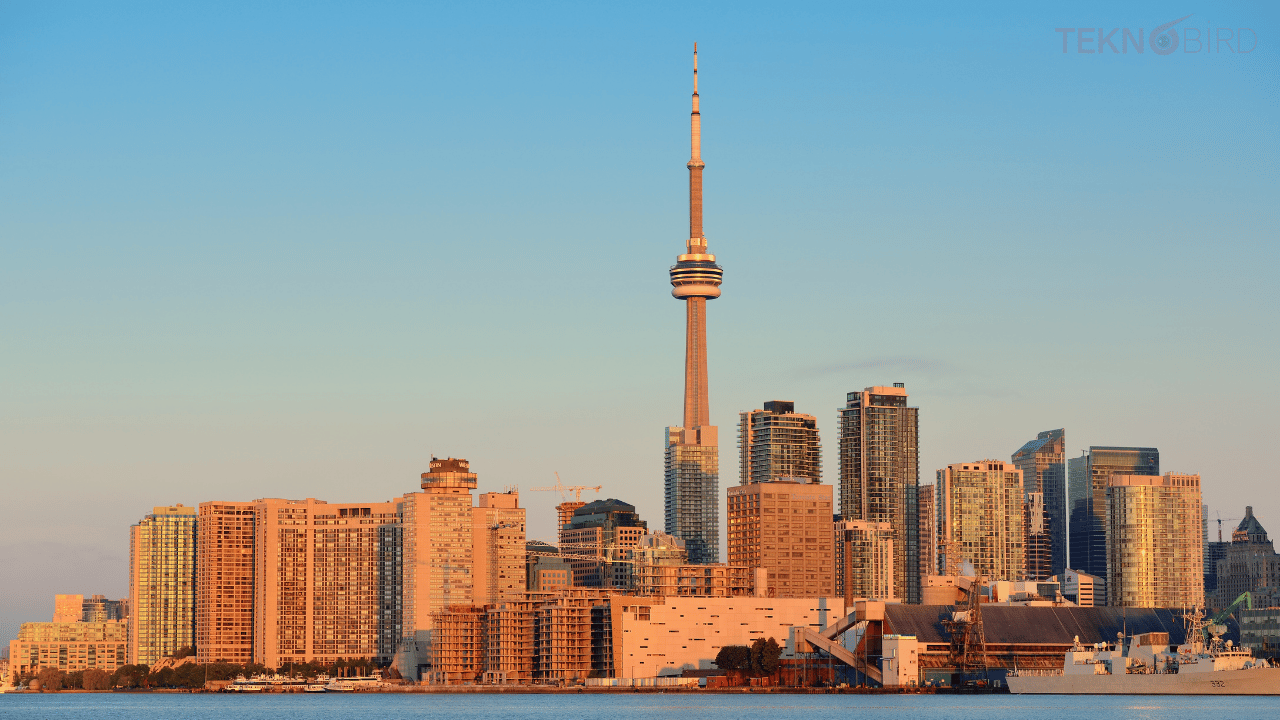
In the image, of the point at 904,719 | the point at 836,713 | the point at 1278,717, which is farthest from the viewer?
the point at 836,713

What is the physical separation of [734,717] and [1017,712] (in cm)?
3126

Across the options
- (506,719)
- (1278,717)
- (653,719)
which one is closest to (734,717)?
(653,719)

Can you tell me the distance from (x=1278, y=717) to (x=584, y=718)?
6986 cm

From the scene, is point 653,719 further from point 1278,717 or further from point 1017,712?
point 1278,717

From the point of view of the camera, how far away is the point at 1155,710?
625ft

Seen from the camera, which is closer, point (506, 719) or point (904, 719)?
point (904, 719)

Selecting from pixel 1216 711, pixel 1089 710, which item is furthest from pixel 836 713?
pixel 1216 711

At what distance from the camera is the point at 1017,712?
19600 cm

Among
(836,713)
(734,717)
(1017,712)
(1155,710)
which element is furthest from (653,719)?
(1155,710)

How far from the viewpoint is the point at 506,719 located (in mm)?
198250

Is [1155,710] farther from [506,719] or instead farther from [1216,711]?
[506,719]

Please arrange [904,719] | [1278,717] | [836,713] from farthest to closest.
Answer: [836,713]
[904,719]
[1278,717]

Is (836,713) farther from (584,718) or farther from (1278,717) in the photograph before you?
(1278,717)

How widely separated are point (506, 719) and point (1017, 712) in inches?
2182
